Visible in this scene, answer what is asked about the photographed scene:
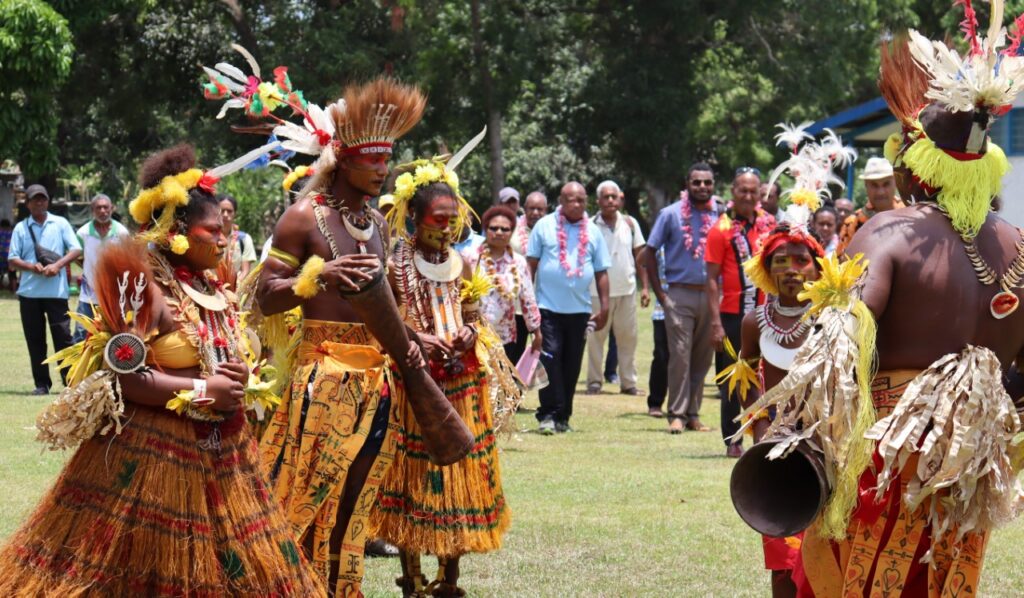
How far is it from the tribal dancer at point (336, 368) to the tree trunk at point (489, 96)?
2572 centimetres

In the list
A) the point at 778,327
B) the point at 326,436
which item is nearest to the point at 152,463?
the point at 326,436

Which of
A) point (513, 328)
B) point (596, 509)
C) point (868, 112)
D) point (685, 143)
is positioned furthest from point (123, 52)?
point (596, 509)

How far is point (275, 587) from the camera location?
528 centimetres

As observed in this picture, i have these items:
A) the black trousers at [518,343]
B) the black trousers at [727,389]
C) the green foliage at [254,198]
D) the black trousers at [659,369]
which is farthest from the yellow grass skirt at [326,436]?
the green foliage at [254,198]

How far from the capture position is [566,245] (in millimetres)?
12930

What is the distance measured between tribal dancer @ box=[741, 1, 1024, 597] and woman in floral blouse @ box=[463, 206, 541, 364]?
22.0 feet

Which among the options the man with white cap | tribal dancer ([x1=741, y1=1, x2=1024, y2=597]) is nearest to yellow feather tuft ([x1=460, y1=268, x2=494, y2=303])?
tribal dancer ([x1=741, y1=1, x2=1024, y2=597])

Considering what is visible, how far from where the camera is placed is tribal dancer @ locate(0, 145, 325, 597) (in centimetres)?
506

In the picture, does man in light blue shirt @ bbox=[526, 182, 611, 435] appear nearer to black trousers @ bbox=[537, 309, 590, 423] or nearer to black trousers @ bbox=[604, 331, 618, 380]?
black trousers @ bbox=[537, 309, 590, 423]

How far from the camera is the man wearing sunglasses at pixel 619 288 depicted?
14.3 metres

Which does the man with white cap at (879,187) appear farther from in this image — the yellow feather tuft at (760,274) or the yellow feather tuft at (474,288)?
the yellow feather tuft at (474,288)

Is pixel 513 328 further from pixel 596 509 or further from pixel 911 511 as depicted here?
pixel 911 511

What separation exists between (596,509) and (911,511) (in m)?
4.34

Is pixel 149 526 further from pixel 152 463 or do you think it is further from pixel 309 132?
pixel 309 132
